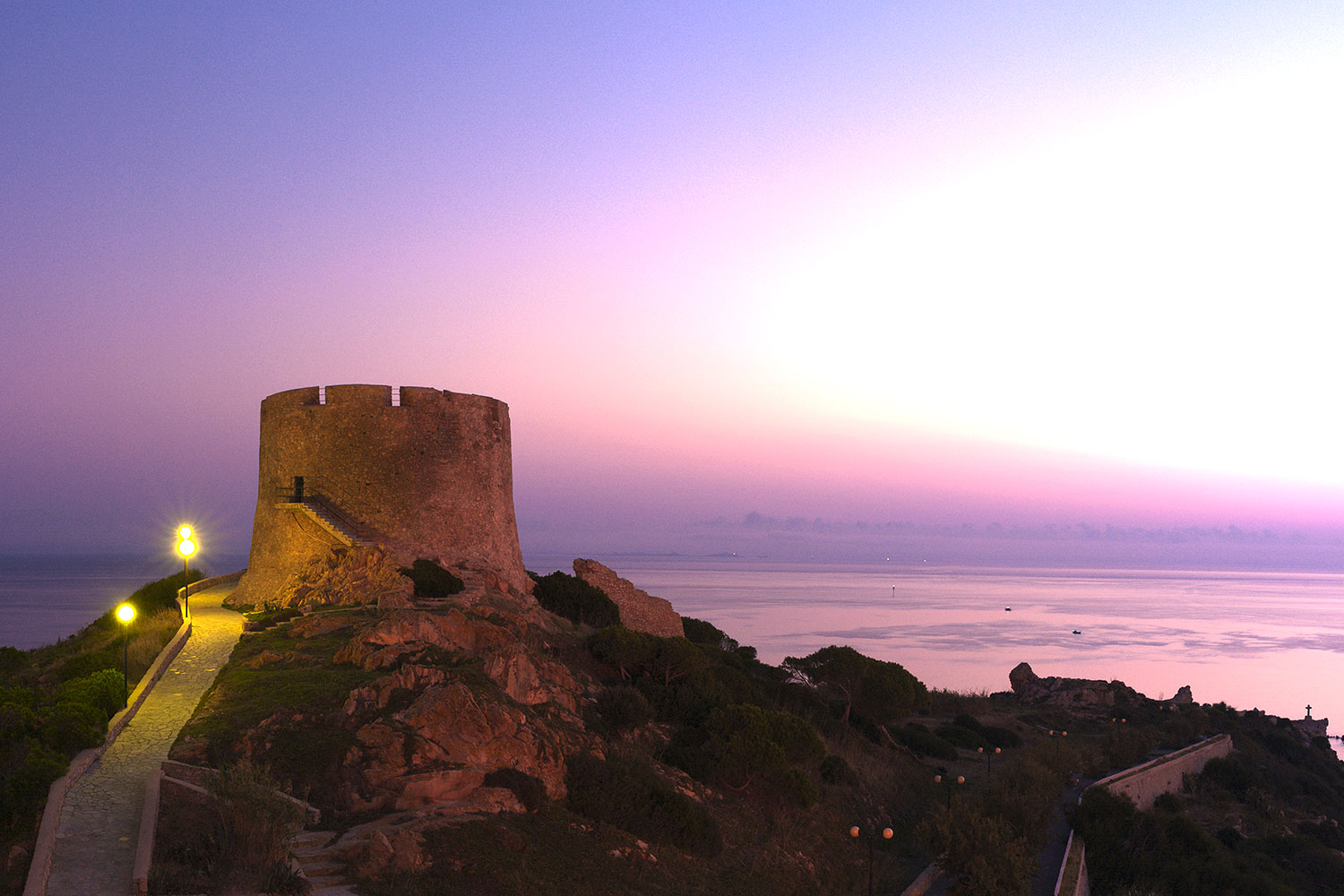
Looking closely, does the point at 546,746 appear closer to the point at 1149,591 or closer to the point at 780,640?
the point at 780,640

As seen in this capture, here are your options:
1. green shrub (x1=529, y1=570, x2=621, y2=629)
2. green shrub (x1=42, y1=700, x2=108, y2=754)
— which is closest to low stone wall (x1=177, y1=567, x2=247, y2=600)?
green shrub (x1=529, y1=570, x2=621, y2=629)

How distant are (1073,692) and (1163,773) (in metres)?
13.7

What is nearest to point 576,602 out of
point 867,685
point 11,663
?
point 867,685

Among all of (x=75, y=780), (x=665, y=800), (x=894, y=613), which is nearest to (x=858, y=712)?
(x=665, y=800)

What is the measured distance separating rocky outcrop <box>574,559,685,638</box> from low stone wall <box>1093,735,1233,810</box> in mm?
14254

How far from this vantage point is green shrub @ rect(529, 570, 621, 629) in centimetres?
2653

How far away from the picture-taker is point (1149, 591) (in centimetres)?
19888

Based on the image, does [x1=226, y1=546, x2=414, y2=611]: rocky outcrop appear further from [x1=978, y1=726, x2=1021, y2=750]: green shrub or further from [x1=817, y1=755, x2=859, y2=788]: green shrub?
[x1=978, y1=726, x2=1021, y2=750]: green shrub

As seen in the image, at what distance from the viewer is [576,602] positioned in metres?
27.1

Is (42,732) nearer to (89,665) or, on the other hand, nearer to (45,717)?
(45,717)

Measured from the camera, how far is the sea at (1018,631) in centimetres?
7419

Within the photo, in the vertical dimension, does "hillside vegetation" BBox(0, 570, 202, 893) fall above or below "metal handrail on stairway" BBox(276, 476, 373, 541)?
below

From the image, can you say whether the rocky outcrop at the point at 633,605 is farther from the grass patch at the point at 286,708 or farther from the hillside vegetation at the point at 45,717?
the grass patch at the point at 286,708

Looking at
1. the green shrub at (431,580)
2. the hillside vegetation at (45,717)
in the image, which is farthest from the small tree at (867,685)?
the hillside vegetation at (45,717)
